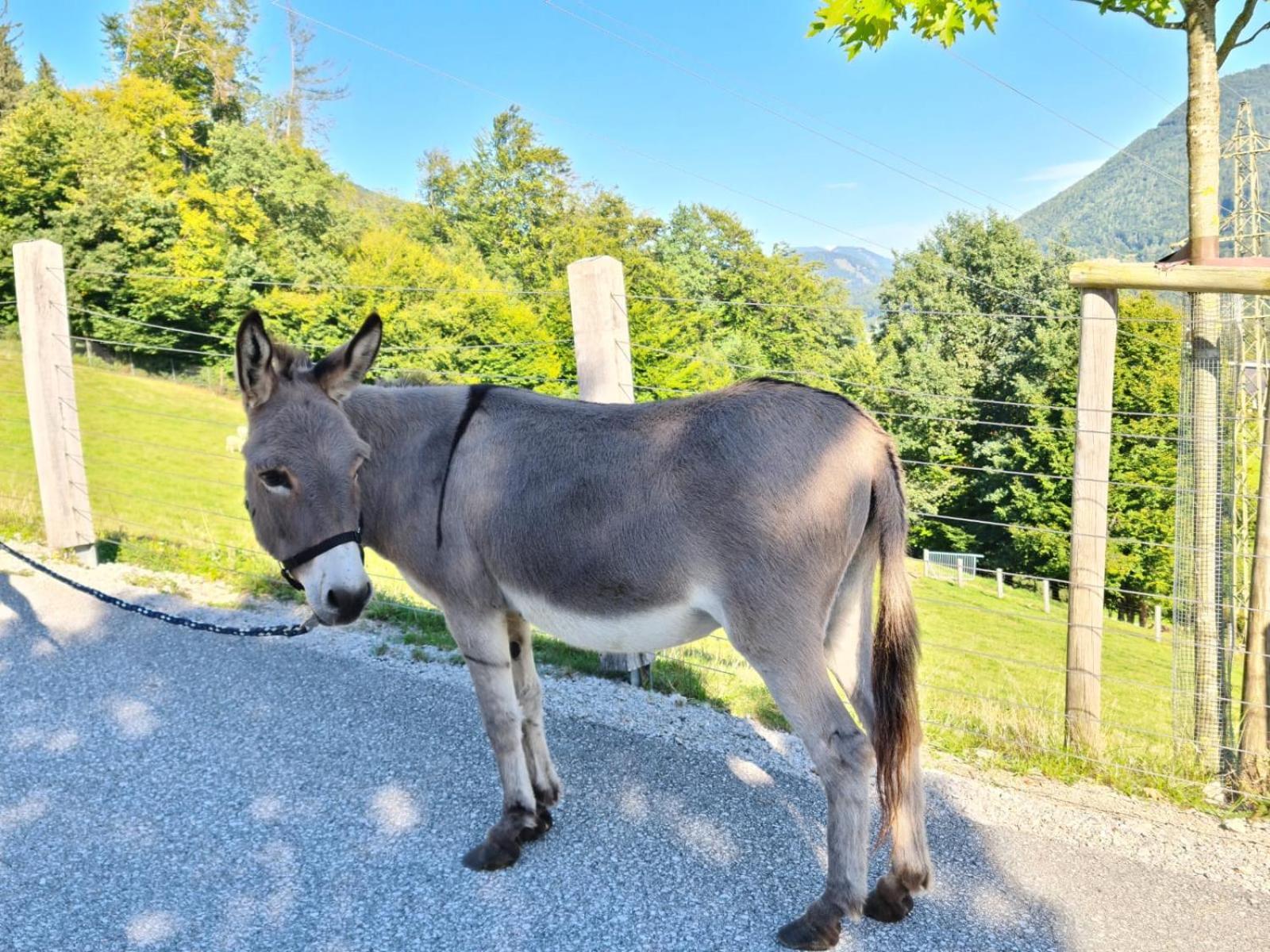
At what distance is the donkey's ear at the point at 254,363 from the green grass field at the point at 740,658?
2.78 meters

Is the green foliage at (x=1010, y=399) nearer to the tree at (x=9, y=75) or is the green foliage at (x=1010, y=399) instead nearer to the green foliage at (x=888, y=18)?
the green foliage at (x=888, y=18)

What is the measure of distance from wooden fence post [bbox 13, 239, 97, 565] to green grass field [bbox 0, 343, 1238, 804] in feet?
1.80

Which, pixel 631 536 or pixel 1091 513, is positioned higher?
pixel 631 536

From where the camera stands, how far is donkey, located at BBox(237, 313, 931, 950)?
2701mm

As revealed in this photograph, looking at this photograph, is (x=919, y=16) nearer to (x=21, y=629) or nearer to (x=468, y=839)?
(x=468, y=839)

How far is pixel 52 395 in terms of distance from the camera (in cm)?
693

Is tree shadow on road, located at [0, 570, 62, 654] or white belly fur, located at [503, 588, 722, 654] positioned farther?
tree shadow on road, located at [0, 570, 62, 654]

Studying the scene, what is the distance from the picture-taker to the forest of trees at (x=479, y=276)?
33.1m

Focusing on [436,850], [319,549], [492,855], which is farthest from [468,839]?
[319,549]

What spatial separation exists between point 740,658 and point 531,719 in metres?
2.94

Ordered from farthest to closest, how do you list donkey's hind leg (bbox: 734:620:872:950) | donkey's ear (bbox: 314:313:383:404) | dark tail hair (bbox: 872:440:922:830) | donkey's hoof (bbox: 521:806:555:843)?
donkey's hoof (bbox: 521:806:555:843) < donkey's ear (bbox: 314:313:383:404) < dark tail hair (bbox: 872:440:922:830) < donkey's hind leg (bbox: 734:620:872:950)

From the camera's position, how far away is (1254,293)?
353 cm

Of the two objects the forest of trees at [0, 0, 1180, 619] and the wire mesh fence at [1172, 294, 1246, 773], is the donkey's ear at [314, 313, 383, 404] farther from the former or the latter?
the forest of trees at [0, 0, 1180, 619]

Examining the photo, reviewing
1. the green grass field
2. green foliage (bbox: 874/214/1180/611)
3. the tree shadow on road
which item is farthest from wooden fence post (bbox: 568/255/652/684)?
green foliage (bbox: 874/214/1180/611)
